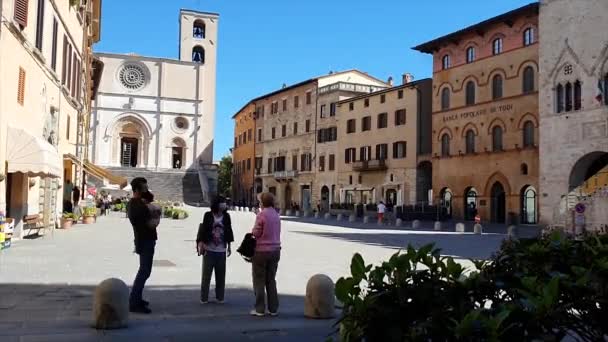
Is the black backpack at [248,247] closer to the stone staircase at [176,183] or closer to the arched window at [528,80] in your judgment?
the arched window at [528,80]

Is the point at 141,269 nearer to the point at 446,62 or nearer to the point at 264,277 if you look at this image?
the point at 264,277

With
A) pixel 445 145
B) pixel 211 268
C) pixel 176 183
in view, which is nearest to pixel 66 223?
pixel 211 268

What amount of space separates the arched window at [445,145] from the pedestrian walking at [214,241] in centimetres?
3714

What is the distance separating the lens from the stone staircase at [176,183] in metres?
63.0

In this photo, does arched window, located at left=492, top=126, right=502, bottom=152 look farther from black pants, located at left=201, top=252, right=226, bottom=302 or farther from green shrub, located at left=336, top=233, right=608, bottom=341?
green shrub, located at left=336, top=233, right=608, bottom=341

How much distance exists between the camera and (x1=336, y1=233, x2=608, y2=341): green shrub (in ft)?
9.00

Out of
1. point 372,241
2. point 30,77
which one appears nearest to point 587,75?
point 372,241

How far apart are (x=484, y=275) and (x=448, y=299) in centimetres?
59

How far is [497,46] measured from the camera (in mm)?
40281

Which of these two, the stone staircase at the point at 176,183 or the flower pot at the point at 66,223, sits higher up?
the stone staircase at the point at 176,183

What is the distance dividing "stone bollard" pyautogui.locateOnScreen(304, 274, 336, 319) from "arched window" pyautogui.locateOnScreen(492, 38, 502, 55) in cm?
3563

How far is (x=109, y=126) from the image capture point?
220 ft

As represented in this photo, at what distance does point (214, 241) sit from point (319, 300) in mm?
1846

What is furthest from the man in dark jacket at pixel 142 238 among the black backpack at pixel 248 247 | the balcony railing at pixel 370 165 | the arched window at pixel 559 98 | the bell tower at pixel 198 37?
the bell tower at pixel 198 37
